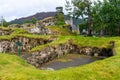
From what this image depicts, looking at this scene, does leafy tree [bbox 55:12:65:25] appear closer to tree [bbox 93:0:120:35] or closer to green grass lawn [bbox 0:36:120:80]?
tree [bbox 93:0:120:35]

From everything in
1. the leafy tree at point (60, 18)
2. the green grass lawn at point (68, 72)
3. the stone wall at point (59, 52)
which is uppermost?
the leafy tree at point (60, 18)

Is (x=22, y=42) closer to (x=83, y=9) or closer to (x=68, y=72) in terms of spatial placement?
(x=83, y=9)

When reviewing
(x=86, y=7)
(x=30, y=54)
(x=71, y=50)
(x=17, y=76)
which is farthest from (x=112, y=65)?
(x=86, y=7)

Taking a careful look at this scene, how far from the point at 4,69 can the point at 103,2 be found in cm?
5574

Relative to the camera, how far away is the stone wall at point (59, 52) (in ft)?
162

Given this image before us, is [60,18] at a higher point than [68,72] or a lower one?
higher

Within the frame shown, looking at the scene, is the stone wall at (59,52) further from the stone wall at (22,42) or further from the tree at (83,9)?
the tree at (83,9)

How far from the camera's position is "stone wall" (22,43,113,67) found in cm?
4928

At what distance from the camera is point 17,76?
24.3 m

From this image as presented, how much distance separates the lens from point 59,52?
2140 inches

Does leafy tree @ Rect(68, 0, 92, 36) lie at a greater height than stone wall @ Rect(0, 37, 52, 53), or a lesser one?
→ greater

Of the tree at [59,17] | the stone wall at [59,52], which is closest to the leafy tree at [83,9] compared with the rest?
the tree at [59,17]

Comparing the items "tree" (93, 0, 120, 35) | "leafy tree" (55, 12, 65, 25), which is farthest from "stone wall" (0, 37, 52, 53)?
"leafy tree" (55, 12, 65, 25)

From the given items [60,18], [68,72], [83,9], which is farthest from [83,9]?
[68,72]
